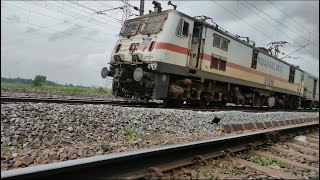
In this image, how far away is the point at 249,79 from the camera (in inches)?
647

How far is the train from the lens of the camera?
1098cm

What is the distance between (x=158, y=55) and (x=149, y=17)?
7.15ft

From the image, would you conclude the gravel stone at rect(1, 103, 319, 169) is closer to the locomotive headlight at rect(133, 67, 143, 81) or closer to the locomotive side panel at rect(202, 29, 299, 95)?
the locomotive headlight at rect(133, 67, 143, 81)

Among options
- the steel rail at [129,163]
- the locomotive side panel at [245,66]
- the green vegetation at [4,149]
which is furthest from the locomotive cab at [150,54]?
the green vegetation at [4,149]

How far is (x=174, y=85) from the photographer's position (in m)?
11.6

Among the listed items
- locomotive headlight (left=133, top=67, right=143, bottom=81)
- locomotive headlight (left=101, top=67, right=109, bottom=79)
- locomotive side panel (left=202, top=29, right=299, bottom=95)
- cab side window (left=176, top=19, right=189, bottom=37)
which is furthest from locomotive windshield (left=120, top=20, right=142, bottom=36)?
locomotive side panel (left=202, top=29, right=299, bottom=95)

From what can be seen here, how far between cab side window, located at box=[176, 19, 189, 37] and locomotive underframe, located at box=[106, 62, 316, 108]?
111 centimetres

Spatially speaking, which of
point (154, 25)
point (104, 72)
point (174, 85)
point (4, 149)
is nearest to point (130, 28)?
point (154, 25)

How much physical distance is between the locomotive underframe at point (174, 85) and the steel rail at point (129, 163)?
6.24 metres

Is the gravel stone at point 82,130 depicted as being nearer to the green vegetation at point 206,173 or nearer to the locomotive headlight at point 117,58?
the green vegetation at point 206,173

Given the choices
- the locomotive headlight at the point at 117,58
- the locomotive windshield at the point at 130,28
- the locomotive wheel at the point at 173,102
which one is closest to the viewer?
the locomotive wheel at the point at 173,102

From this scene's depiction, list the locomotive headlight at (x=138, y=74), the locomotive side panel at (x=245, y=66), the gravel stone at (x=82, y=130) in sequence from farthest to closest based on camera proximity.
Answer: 1. the locomotive side panel at (x=245, y=66)
2. the locomotive headlight at (x=138, y=74)
3. the gravel stone at (x=82, y=130)

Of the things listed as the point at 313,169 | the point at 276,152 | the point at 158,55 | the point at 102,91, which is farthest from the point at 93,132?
the point at 102,91

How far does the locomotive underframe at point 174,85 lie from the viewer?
35.7ft
